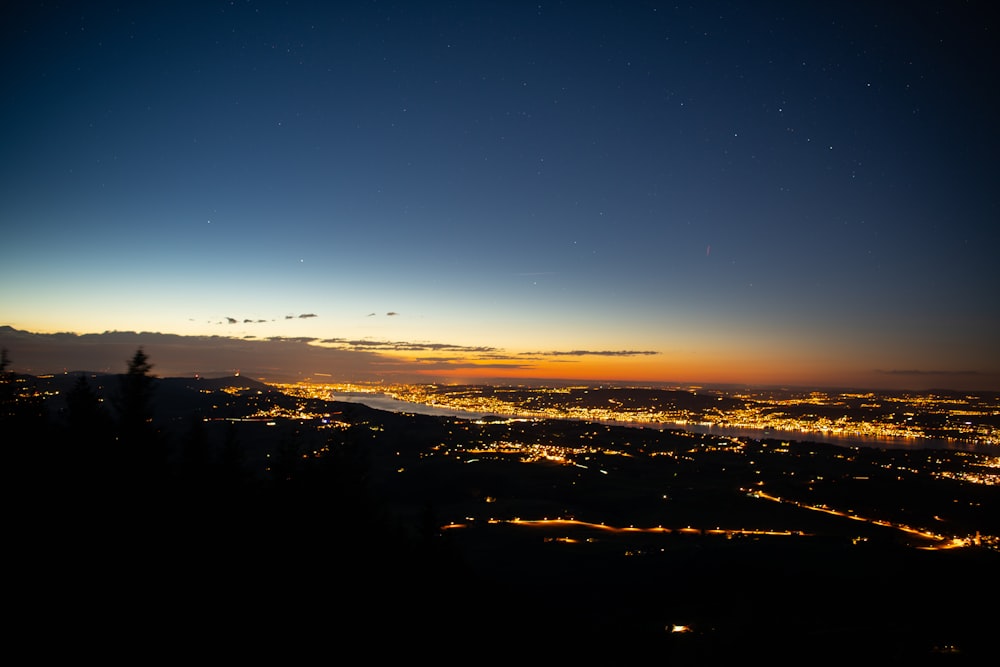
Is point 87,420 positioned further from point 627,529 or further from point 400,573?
point 627,529

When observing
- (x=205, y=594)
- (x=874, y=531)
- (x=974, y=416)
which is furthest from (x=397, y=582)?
(x=974, y=416)

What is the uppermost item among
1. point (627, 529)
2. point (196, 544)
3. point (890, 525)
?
point (196, 544)

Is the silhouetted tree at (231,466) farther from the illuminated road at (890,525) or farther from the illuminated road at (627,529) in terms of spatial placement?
the illuminated road at (890,525)

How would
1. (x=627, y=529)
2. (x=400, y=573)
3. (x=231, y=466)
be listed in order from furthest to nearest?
(x=627, y=529), (x=231, y=466), (x=400, y=573)

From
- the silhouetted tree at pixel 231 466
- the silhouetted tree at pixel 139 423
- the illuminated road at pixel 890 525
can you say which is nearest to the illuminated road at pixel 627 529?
the illuminated road at pixel 890 525

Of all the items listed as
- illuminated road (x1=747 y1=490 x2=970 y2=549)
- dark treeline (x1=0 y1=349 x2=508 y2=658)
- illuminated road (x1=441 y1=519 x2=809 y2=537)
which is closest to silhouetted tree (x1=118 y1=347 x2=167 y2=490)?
dark treeline (x1=0 y1=349 x2=508 y2=658)

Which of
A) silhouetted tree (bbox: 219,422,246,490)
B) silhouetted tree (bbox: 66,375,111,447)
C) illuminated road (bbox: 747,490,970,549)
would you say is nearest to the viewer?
silhouetted tree (bbox: 66,375,111,447)

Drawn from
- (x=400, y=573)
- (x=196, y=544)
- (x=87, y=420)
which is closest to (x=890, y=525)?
(x=400, y=573)

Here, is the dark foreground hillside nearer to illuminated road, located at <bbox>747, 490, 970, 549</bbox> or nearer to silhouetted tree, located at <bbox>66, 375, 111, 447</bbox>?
silhouetted tree, located at <bbox>66, 375, 111, 447</bbox>

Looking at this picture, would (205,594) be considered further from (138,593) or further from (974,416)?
(974,416)

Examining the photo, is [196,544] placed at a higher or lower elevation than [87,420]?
lower
